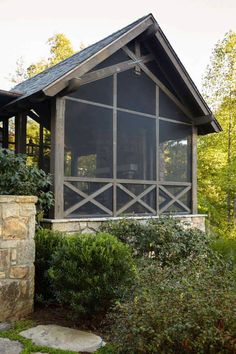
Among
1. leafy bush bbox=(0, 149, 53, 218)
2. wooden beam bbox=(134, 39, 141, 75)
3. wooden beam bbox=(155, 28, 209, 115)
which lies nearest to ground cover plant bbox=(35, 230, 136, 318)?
leafy bush bbox=(0, 149, 53, 218)

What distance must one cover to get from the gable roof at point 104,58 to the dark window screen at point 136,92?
70 cm

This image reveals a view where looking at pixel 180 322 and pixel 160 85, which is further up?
pixel 160 85

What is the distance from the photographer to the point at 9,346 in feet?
10.3

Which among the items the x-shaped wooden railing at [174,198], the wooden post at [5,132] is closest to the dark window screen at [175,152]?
the x-shaped wooden railing at [174,198]

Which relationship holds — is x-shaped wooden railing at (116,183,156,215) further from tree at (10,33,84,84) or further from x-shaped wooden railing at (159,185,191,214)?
tree at (10,33,84,84)

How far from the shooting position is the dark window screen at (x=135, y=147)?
7367 millimetres

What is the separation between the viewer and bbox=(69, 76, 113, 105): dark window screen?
7.00 meters

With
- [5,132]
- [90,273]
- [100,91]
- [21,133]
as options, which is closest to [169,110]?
[100,91]

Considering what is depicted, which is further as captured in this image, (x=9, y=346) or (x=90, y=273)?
(x=90, y=273)

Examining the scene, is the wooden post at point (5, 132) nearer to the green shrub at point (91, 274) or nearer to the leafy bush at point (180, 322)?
the green shrub at point (91, 274)

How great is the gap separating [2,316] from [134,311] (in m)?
1.75

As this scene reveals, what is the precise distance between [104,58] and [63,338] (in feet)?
16.3

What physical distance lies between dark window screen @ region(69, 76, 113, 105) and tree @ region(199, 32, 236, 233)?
866cm

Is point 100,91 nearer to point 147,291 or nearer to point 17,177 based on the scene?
point 17,177
